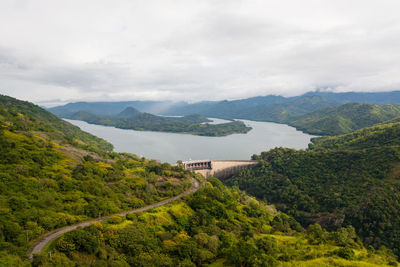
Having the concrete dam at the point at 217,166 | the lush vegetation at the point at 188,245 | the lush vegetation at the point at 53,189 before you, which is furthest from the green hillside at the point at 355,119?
the lush vegetation at the point at 53,189

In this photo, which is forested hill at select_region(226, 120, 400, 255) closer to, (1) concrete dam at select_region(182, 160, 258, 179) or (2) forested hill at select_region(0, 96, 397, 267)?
(1) concrete dam at select_region(182, 160, 258, 179)

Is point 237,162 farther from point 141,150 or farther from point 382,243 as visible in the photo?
point 141,150

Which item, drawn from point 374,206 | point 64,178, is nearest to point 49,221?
point 64,178

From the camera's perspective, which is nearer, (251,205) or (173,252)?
(173,252)

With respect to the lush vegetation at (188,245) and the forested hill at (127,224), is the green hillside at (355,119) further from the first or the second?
the lush vegetation at (188,245)

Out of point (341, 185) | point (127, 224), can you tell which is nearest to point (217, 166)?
point (341, 185)

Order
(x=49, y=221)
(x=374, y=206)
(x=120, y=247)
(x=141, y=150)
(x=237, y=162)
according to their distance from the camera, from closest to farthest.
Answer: (x=120, y=247), (x=49, y=221), (x=374, y=206), (x=237, y=162), (x=141, y=150)
